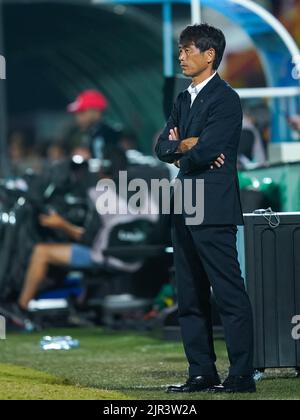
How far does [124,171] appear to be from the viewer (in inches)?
595

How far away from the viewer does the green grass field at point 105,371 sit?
8703mm

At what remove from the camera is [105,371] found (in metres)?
10.4

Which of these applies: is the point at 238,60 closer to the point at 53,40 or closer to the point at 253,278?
the point at 53,40

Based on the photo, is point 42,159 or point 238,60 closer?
point 238,60

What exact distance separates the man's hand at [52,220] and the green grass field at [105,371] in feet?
5.85

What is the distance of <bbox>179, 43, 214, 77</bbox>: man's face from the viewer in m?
8.65

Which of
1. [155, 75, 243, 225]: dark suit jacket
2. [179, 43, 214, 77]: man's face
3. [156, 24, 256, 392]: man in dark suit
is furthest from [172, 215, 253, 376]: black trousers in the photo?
[179, 43, 214, 77]: man's face

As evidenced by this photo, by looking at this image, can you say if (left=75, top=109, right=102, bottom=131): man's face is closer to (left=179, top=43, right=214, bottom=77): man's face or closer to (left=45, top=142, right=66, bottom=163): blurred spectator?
(left=45, top=142, right=66, bottom=163): blurred spectator

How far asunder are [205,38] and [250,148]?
5579 millimetres

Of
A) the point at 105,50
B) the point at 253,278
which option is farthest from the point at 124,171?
the point at 105,50

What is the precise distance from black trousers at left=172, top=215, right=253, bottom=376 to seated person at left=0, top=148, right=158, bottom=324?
602 centimetres

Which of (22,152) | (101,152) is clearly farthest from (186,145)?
(22,152)

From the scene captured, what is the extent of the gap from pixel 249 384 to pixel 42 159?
16.6 metres
